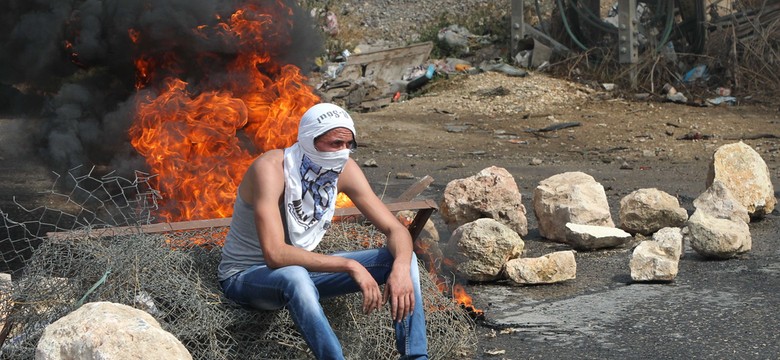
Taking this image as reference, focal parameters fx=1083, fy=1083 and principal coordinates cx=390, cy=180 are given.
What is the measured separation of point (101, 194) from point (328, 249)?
3.35 metres

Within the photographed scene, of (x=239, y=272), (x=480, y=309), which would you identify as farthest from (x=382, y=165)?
(x=239, y=272)

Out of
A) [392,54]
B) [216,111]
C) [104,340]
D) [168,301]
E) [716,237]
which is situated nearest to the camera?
[104,340]

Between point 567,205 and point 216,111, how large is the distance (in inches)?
109

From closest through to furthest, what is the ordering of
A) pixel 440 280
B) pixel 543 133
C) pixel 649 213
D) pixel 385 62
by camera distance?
pixel 440 280 → pixel 649 213 → pixel 543 133 → pixel 385 62

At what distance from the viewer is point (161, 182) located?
7.16 meters

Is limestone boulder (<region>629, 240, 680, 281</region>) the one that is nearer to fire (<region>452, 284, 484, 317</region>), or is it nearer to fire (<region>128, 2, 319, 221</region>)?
fire (<region>452, 284, 484, 317</region>)

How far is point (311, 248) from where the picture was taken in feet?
16.5

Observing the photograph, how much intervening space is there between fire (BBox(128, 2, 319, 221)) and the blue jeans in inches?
78.6

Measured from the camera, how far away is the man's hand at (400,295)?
475cm

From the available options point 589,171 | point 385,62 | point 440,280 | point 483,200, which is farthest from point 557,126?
point 440,280

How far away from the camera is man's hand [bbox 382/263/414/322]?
4.75 meters

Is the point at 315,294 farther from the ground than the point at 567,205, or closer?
farther from the ground

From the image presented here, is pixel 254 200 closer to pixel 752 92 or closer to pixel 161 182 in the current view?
pixel 161 182

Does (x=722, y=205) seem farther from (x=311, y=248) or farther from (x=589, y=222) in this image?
(x=311, y=248)
